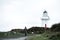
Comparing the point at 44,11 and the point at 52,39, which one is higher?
the point at 44,11

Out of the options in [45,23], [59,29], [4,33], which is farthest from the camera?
[45,23]

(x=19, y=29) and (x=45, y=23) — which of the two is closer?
(x=45, y=23)

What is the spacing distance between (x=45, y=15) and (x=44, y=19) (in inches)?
50.5

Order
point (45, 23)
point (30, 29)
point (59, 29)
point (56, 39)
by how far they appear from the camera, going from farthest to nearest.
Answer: point (30, 29) → point (45, 23) → point (59, 29) → point (56, 39)

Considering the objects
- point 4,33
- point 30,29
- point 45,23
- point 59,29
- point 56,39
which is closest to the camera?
point 56,39

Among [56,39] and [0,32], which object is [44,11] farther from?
[56,39]

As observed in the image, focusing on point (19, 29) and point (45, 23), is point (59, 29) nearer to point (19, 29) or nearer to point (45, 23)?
point (45, 23)

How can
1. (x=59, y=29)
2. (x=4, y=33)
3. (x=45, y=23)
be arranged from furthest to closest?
(x=45, y=23) < (x=4, y=33) < (x=59, y=29)

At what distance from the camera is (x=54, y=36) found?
21.6m

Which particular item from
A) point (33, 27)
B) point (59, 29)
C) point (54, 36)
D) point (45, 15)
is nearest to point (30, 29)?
point (33, 27)

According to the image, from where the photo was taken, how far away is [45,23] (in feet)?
141

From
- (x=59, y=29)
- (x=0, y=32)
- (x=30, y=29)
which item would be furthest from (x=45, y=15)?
(x=59, y=29)

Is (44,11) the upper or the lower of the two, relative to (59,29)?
upper

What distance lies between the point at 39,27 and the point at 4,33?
8113 mm
